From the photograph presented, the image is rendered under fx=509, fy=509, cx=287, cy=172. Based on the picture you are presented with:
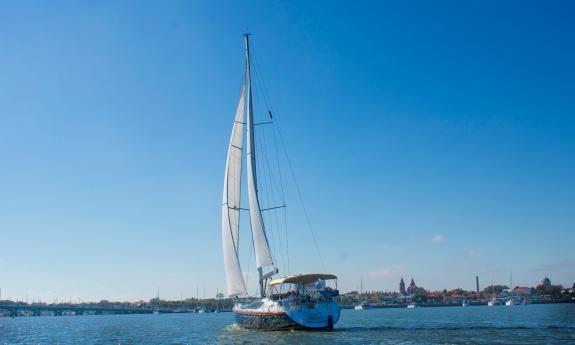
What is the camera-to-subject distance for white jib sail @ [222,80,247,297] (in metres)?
44.8

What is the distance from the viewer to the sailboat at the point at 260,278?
38406 millimetres

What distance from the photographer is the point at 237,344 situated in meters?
33.2

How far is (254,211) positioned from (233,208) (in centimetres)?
325

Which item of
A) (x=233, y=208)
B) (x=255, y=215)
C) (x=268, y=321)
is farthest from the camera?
(x=233, y=208)

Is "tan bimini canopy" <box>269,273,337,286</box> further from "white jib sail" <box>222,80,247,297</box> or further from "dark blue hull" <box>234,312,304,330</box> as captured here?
"white jib sail" <box>222,80,247,297</box>

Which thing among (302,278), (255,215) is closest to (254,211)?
(255,215)

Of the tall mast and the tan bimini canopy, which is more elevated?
the tall mast

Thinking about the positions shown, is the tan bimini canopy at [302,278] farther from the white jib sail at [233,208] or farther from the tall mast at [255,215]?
the white jib sail at [233,208]

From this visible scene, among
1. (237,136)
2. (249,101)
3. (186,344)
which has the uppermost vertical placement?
(249,101)

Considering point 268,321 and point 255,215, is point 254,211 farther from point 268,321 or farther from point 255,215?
point 268,321

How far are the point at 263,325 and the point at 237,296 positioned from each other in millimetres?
5882

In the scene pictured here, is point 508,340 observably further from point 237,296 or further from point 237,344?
point 237,296

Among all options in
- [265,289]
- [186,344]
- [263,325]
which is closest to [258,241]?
[265,289]

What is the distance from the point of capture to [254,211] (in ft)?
144
